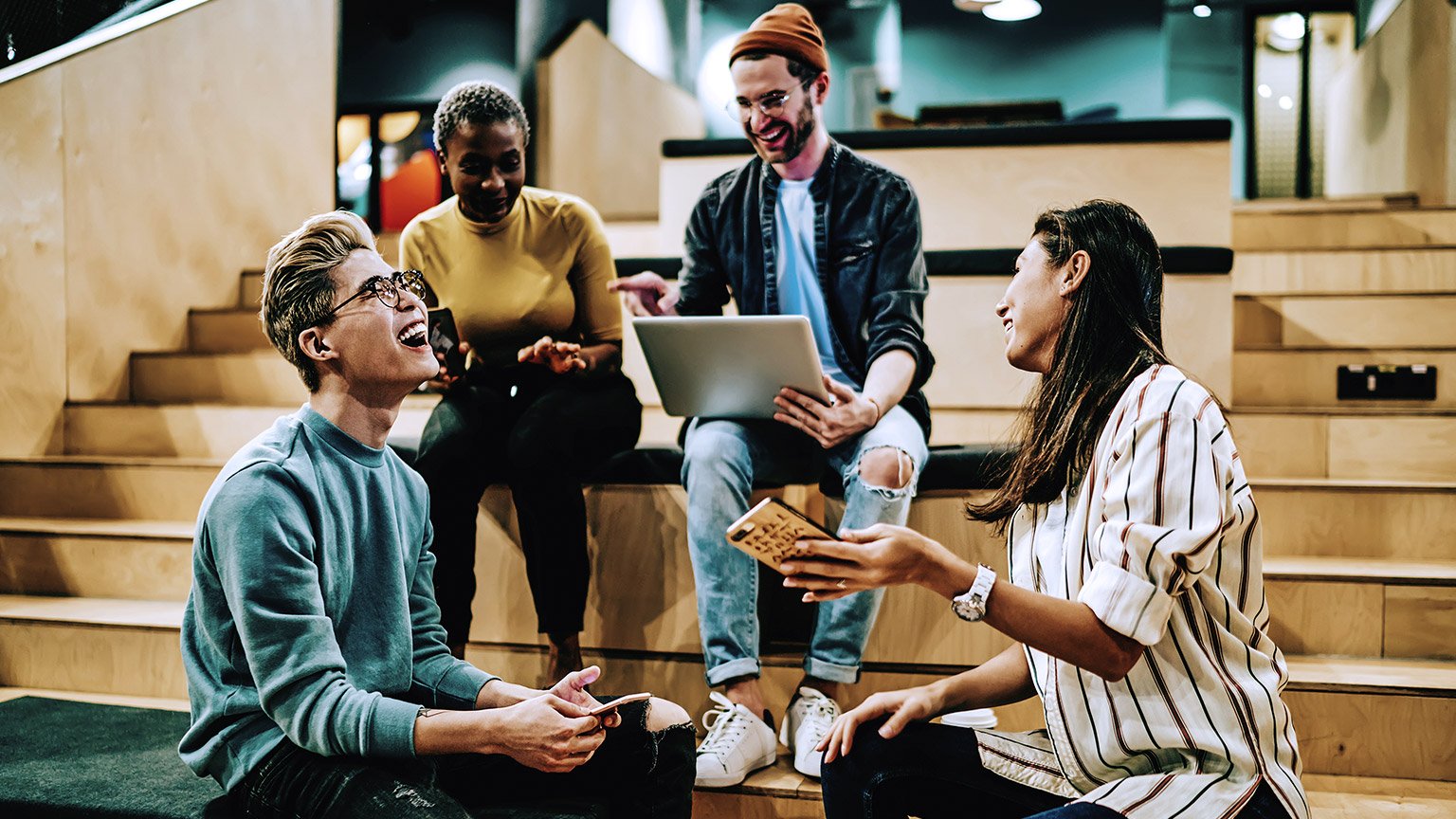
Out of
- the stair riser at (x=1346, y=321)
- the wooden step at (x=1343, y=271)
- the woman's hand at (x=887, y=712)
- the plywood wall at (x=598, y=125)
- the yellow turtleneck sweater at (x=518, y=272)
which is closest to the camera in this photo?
the woman's hand at (x=887, y=712)

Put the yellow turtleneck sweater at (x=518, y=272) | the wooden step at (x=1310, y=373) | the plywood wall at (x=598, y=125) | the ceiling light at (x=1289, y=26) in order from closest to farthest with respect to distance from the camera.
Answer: the yellow turtleneck sweater at (x=518, y=272), the wooden step at (x=1310, y=373), the plywood wall at (x=598, y=125), the ceiling light at (x=1289, y=26)

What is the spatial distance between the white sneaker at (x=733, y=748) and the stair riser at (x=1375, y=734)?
943 mm

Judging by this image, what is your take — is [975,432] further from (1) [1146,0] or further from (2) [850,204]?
(1) [1146,0]

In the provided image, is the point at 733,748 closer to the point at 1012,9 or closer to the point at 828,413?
the point at 828,413

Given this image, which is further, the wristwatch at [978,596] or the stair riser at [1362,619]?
the stair riser at [1362,619]

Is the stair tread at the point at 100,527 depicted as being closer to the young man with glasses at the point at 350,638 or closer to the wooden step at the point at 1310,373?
the young man with glasses at the point at 350,638

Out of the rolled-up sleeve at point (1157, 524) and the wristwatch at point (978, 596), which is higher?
the rolled-up sleeve at point (1157, 524)

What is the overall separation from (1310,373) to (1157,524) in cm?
214

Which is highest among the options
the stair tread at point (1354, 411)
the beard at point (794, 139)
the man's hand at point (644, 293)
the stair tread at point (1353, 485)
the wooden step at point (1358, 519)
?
the beard at point (794, 139)

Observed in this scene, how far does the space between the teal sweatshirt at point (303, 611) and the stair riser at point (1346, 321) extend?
8.24ft

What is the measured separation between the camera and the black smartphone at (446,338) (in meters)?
1.90

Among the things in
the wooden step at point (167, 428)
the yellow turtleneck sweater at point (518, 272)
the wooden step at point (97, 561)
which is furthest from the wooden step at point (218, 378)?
the yellow turtleneck sweater at point (518, 272)

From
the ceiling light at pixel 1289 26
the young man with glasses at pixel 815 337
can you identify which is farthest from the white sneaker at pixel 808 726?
the ceiling light at pixel 1289 26

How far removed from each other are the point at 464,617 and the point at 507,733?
0.89m
